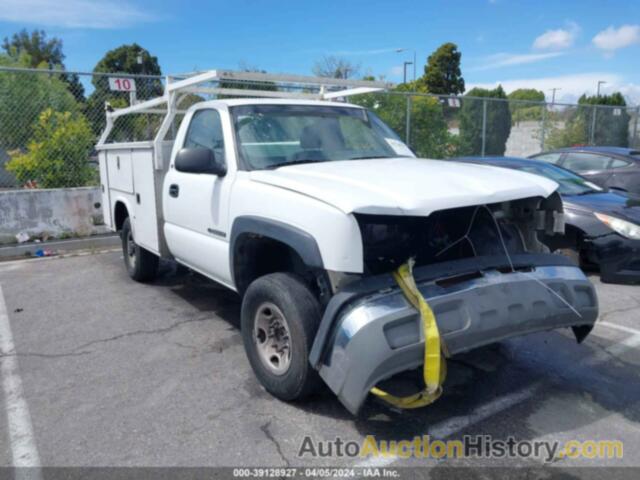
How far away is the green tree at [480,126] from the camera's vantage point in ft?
45.6

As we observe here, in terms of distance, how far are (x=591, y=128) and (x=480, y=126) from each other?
19.5 feet

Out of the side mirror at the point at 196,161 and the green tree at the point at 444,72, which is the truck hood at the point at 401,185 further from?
the green tree at the point at 444,72

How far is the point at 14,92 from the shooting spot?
8945mm

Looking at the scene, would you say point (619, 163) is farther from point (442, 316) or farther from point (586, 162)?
point (442, 316)

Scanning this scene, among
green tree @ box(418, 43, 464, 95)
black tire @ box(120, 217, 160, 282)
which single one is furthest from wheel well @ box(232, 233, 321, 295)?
green tree @ box(418, 43, 464, 95)

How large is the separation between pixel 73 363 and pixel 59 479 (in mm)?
1626

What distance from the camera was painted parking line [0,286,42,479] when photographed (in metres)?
3.03

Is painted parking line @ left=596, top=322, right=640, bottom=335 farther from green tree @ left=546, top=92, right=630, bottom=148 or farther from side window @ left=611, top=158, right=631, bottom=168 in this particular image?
green tree @ left=546, top=92, right=630, bottom=148

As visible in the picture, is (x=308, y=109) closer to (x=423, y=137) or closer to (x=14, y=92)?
(x=14, y=92)

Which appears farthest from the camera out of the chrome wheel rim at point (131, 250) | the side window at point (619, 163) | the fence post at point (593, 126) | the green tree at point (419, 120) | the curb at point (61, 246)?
the fence post at point (593, 126)

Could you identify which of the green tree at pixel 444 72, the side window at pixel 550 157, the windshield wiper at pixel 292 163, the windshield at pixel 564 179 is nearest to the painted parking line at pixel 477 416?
the windshield wiper at pixel 292 163

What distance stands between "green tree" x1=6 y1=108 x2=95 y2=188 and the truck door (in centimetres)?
487

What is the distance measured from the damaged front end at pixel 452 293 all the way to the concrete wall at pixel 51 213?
690 centimetres

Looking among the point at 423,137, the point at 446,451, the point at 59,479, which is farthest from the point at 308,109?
the point at 423,137
